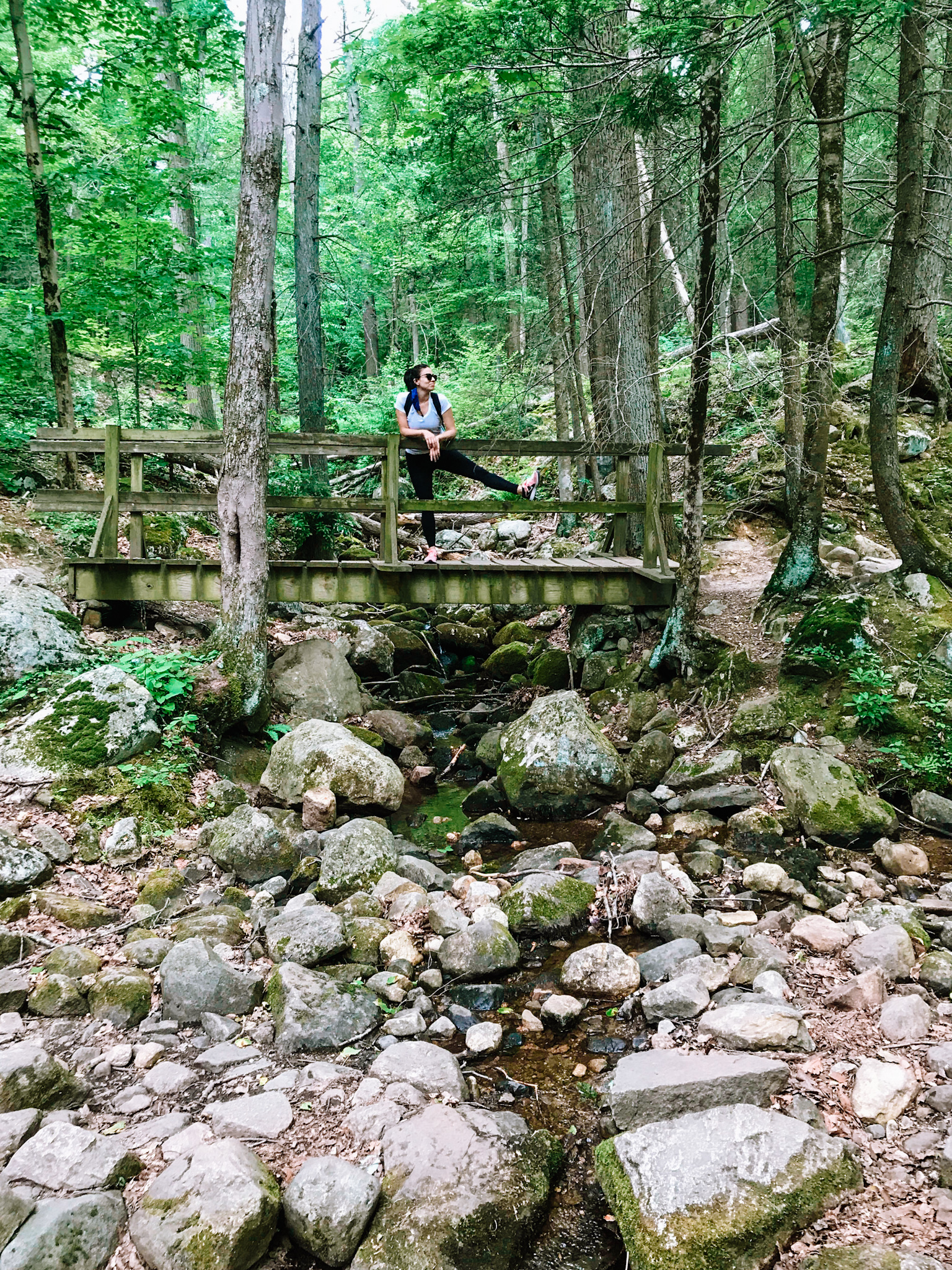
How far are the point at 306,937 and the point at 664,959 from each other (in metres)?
1.98

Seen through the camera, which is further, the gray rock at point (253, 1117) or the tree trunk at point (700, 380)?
the tree trunk at point (700, 380)

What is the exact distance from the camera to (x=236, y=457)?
282 inches

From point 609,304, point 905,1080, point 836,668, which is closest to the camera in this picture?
point 905,1080

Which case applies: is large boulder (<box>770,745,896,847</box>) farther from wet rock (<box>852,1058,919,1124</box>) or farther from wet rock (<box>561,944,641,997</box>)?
wet rock (<box>852,1058,919,1124</box>)

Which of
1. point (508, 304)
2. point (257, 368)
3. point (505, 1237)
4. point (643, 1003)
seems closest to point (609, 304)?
point (257, 368)

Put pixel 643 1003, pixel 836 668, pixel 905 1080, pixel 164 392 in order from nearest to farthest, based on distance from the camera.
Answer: pixel 905 1080, pixel 643 1003, pixel 836 668, pixel 164 392

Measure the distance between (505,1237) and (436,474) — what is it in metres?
17.0

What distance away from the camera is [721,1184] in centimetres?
269

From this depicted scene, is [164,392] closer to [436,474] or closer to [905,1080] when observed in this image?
[436,474]

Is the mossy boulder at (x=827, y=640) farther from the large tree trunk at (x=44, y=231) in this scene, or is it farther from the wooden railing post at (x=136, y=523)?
the large tree trunk at (x=44, y=231)

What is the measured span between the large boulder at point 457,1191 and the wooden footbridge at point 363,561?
213 inches

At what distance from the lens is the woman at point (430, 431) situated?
7.69m

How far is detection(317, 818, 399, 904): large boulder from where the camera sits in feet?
17.5

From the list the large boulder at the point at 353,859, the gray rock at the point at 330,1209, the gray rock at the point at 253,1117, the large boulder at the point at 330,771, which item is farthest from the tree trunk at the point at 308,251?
the gray rock at the point at 330,1209
